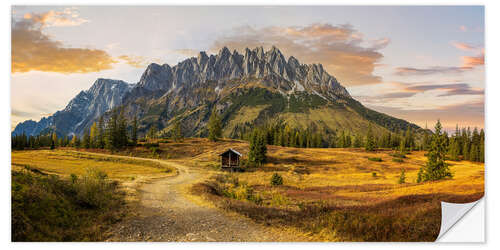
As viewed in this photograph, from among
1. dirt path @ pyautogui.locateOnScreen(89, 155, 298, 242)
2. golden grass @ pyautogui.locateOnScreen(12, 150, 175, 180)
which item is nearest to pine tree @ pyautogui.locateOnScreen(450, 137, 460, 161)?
dirt path @ pyautogui.locateOnScreen(89, 155, 298, 242)

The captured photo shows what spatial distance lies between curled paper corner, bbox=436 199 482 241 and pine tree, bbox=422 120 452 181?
4.75 metres

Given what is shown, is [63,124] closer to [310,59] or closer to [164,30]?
[164,30]

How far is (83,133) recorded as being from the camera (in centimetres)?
1447

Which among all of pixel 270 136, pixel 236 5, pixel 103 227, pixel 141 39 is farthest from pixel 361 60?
pixel 270 136

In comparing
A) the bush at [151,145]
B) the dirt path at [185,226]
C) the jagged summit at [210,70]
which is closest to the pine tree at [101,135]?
the bush at [151,145]

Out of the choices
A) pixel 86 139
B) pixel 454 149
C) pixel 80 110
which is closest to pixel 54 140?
pixel 86 139

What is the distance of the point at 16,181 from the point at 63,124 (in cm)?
449

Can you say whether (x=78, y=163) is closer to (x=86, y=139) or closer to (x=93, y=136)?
(x=86, y=139)

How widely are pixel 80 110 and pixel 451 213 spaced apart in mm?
20527

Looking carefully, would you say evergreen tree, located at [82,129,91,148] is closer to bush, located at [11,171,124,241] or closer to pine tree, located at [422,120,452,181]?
bush, located at [11,171,124,241]

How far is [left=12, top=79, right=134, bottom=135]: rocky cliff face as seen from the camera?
→ 43.1 feet

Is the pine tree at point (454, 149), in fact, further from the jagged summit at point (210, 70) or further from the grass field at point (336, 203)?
the jagged summit at point (210, 70)

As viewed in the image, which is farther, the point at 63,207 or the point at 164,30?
the point at 164,30

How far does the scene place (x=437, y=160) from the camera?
1670 centimetres
